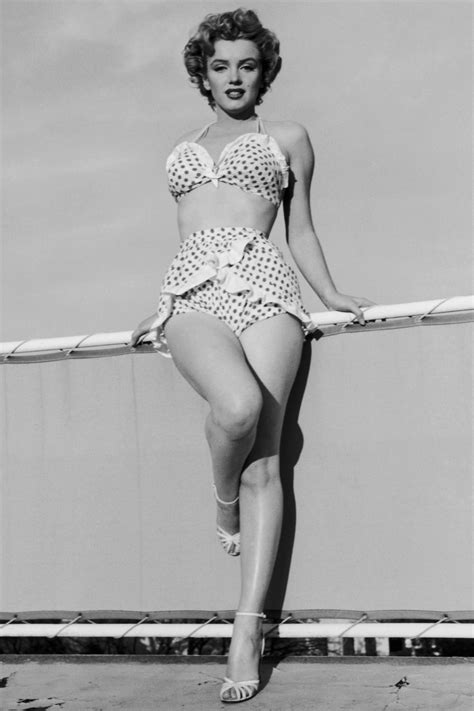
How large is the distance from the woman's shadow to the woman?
0.47 feet

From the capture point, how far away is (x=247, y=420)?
96.2 inches

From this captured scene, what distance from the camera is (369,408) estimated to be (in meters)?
2.86

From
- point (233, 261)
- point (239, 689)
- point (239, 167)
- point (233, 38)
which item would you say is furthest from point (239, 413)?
point (233, 38)

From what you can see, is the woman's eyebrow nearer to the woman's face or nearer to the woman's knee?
the woman's face

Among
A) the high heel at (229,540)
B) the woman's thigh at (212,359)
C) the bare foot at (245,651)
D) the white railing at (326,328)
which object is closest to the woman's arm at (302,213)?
the white railing at (326,328)

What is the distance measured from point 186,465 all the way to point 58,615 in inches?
27.8

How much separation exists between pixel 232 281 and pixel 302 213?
0.47 m

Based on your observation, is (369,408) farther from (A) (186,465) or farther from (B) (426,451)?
(A) (186,465)

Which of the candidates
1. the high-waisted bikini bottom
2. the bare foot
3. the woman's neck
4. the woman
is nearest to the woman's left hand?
the woman

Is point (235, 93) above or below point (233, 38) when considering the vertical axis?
below

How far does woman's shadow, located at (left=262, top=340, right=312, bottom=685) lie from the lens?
9.46ft

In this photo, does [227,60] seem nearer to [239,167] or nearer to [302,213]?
[239,167]

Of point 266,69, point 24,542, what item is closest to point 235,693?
point 24,542

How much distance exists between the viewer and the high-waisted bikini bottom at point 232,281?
2719 millimetres
